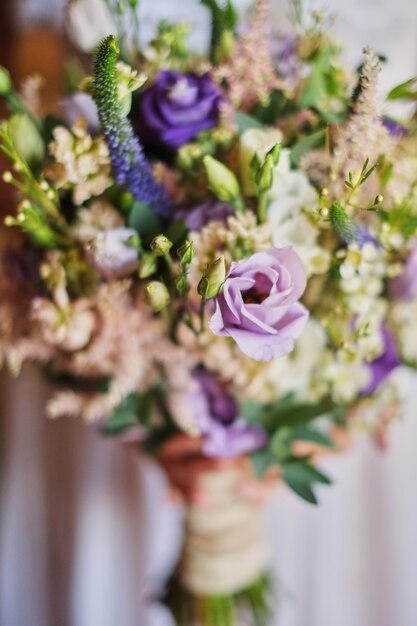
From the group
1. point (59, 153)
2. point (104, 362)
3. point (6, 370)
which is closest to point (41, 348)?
point (104, 362)

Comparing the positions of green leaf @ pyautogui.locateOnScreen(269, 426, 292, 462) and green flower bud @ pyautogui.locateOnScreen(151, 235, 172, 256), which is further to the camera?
green leaf @ pyautogui.locateOnScreen(269, 426, 292, 462)

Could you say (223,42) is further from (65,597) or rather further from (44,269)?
(65,597)

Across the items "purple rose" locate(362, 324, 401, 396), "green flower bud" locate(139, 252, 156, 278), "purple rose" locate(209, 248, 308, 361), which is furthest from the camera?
"purple rose" locate(362, 324, 401, 396)

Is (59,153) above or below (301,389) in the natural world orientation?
above

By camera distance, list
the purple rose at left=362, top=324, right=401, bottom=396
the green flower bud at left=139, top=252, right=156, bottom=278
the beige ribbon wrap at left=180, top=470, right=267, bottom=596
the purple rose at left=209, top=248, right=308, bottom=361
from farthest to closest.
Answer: the beige ribbon wrap at left=180, top=470, right=267, bottom=596 → the purple rose at left=362, top=324, right=401, bottom=396 → the green flower bud at left=139, top=252, right=156, bottom=278 → the purple rose at left=209, top=248, right=308, bottom=361

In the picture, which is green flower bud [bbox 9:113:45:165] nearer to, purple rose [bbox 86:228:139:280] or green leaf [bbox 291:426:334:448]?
purple rose [bbox 86:228:139:280]

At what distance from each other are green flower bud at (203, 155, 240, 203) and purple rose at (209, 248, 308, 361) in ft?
0.34

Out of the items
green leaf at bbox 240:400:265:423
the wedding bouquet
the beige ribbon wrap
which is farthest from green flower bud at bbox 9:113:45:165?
the beige ribbon wrap

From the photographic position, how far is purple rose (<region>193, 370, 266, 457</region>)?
2.12 feet

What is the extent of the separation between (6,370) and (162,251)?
730 mm

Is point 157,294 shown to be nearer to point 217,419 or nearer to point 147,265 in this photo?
point 147,265

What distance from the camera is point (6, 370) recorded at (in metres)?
1.09

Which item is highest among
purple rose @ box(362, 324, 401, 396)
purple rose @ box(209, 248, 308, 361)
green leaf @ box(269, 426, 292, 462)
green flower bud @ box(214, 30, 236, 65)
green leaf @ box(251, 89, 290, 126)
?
green flower bud @ box(214, 30, 236, 65)

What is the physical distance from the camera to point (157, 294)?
49 cm
